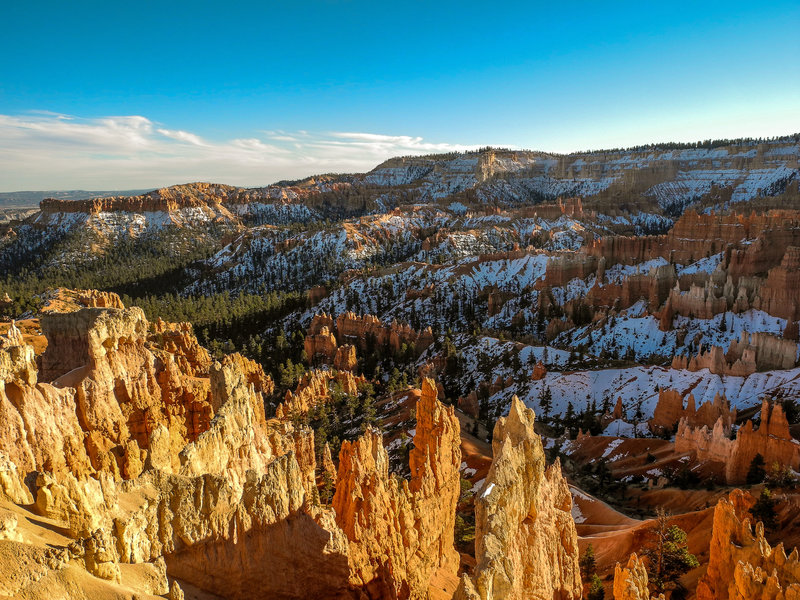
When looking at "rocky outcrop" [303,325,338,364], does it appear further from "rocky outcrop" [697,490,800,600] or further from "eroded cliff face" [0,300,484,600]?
"rocky outcrop" [697,490,800,600]

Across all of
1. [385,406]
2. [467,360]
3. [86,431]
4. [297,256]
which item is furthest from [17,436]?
[297,256]

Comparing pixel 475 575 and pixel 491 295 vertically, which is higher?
pixel 475 575

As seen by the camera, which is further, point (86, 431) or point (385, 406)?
point (385, 406)

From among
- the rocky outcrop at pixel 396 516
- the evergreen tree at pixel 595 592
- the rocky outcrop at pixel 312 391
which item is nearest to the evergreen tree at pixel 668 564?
the evergreen tree at pixel 595 592

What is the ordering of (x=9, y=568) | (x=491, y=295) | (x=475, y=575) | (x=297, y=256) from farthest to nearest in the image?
(x=297, y=256), (x=491, y=295), (x=475, y=575), (x=9, y=568)

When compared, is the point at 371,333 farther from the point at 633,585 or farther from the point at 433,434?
the point at 633,585

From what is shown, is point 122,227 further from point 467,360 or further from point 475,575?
point 475,575

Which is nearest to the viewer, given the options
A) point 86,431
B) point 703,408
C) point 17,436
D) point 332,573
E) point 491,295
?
point 332,573

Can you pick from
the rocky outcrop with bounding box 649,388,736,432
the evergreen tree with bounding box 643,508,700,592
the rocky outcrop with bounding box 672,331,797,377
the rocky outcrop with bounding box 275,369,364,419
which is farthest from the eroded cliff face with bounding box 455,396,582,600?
the rocky outcrop with bounding box 672,331,797,377
